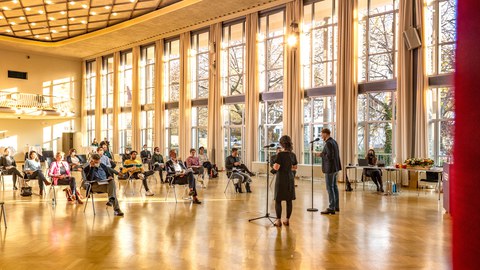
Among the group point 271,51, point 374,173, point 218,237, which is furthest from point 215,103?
point 218,237

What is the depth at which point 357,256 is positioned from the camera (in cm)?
430

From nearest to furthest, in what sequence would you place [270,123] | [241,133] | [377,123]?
1. [377,123]
2. [270,123]
3. [241,133]

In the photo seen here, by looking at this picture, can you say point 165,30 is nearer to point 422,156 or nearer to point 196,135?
point 196,135

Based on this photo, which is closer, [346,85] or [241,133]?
[346,85]

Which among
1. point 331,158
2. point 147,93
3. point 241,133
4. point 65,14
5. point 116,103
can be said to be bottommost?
point 331,158

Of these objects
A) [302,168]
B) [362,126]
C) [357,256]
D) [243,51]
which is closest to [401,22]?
[362,126]

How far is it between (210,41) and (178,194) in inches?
394

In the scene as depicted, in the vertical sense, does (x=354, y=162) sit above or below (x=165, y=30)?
below

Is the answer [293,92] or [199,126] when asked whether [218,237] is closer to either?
[293,92]

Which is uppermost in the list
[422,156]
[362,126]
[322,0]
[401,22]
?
[322,0]

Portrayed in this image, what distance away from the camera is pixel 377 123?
1270 cm

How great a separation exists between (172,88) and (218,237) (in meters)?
15.6

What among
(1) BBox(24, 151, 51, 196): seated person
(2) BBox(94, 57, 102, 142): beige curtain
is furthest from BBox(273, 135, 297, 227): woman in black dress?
(2) BBox(94, 57, 102, 142): beige curtain

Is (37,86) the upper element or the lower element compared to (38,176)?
upper
